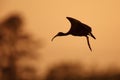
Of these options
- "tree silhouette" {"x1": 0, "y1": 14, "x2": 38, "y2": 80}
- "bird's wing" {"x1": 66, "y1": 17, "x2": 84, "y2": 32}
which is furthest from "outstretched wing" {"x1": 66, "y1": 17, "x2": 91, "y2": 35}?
"tree silhouette" {"x1": 0, "y1": 14, "x2": 38, "y2": 80}

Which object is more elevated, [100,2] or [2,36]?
[100,2]

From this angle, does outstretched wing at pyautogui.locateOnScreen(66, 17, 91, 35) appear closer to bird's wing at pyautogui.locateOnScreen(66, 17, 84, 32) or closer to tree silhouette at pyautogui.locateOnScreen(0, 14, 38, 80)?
bird's wing at pyautogui.locateOnScreen(66, 17, 84, 32)

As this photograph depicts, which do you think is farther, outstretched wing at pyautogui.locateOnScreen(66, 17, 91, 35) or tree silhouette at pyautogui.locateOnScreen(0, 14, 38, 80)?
tree silhouette at pyautogui.locateOnScreen(0, 14, 38, 80)

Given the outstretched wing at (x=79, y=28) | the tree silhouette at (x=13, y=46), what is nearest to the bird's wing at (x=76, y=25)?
the outstretched wing at (x=79, y=28)

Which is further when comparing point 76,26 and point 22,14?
point 22,14

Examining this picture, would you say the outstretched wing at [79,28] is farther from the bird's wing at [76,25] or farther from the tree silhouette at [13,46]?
the tree silhouette at [13,46]

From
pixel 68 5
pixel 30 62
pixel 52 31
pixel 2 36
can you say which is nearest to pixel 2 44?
pixel 2 36

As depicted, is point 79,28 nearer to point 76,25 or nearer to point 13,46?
point 76,25

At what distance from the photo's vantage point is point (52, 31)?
1474 mm

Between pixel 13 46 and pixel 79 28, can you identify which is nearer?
pixel 79 28

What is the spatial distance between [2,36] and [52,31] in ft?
0.94

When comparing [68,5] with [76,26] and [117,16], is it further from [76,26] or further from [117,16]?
[76,26]

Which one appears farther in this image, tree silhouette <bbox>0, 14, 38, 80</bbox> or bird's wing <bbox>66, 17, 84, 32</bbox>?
tree silhouette <bbox>0, 14, 38, 80</bbox>

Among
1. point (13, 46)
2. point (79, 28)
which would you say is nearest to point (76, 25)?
point (79, 28)
